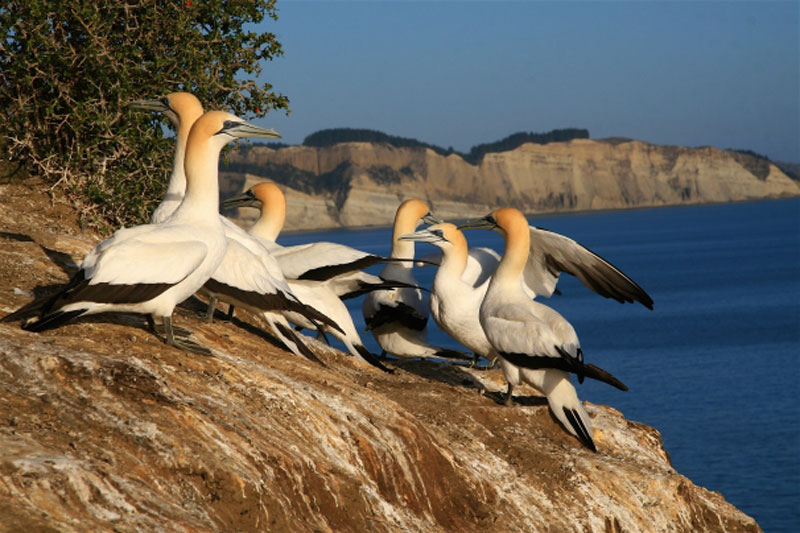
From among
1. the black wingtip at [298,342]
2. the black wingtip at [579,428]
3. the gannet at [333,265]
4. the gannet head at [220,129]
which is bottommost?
the black wingtip at [579,428]

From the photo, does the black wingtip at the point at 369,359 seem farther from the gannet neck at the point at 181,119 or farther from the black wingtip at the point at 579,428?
the gannet neck at the point at 181,119

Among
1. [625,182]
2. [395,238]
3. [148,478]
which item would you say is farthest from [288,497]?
[625,182]

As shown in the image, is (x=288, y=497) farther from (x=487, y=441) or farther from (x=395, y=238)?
(x=395, y=238)

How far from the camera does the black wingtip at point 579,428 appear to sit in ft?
25.6

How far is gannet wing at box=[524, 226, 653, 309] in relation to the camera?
30.3 feet

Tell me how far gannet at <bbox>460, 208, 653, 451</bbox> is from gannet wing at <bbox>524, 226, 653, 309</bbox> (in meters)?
0.01

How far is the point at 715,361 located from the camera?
149 ft

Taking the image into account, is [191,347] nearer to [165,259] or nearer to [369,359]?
[165,259]

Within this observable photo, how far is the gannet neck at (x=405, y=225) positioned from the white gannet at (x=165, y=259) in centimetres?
394

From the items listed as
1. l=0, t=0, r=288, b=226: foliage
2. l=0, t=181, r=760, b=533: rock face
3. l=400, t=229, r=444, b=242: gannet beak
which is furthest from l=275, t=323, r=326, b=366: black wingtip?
l=0, t=0, r=288, b=226: foliage

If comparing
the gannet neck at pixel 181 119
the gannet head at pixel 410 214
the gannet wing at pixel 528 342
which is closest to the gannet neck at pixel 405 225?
the gannet head at pixel 410 214

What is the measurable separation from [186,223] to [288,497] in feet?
7.64

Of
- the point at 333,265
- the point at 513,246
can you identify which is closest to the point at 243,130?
the point at 333,265

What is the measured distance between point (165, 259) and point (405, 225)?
17.1 ft
